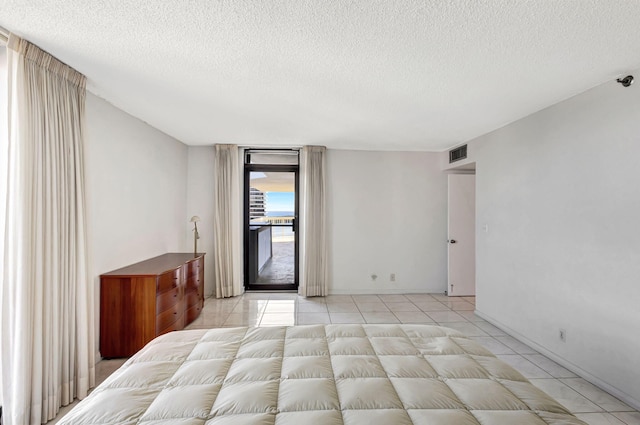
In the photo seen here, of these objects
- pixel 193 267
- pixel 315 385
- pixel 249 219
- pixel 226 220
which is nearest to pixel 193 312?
pixel 193 267

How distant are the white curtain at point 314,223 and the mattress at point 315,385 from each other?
119 inches

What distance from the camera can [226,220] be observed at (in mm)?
4832

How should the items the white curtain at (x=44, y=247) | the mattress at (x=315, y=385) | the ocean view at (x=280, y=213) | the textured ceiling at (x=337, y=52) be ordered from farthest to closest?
the ocean view at (x=280, y=213), the white curtain at (x=44, y=247), the textured ceiling at (x=337, y=52), the mattress at (x=315, y=385)

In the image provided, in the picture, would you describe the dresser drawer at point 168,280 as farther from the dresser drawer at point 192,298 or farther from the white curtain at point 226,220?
the white curtain at point 226,220

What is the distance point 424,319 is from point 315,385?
122 inches

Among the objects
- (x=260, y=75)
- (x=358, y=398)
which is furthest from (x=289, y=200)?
(x=358, y=398)

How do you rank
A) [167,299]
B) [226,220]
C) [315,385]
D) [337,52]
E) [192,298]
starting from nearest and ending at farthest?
1. [315,385]
2. [337,52]
3. [167,299]
4. [192,298]
5. [226,220]

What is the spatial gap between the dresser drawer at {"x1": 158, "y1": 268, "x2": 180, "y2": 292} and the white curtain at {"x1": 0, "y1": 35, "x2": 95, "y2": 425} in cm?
63

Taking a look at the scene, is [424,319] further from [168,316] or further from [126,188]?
[126,188]

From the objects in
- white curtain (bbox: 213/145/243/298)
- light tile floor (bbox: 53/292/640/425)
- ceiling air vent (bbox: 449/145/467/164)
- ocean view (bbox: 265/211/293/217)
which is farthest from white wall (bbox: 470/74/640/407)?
white curtain (bbox: 213/145/243/298)

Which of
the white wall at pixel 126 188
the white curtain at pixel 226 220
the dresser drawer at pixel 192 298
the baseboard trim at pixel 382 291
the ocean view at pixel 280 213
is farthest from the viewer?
the ocean view at pixel 280 213

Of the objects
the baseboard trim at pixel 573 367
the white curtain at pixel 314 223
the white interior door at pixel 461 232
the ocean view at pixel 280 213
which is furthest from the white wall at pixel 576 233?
the ocean view at pixel 280 213

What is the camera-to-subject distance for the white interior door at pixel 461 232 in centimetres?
494

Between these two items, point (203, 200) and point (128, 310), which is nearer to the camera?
point (128, 310)
